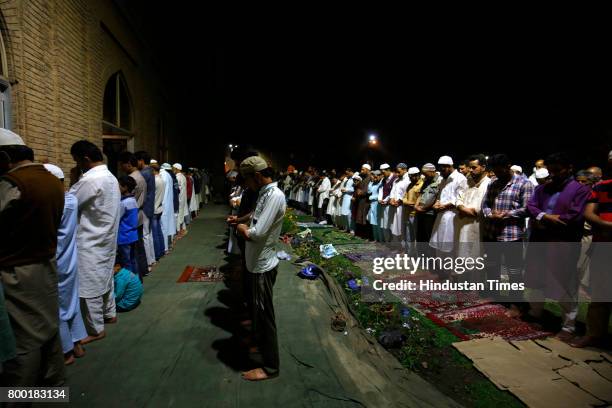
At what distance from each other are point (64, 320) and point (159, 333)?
37.7 inches

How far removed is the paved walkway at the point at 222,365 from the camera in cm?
265

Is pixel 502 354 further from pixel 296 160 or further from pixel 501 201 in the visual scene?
pixel 296 160

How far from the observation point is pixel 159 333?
12.1 feet

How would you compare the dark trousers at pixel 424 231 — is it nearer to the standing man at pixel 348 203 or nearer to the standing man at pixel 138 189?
the standing man at pixel 348 203

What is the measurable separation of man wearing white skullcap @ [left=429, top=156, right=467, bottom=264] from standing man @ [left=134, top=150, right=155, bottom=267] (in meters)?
4.88

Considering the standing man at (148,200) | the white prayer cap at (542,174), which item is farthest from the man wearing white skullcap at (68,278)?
A: the white prayer cap at (542,174)

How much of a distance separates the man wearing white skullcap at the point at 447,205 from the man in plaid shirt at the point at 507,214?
0.84 meters

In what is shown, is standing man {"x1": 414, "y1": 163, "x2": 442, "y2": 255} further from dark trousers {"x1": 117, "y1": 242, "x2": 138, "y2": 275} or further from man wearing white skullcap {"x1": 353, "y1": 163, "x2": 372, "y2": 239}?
dark trousers {"x1": 117, "y1": 242, "x2": 138, "y2": 275}


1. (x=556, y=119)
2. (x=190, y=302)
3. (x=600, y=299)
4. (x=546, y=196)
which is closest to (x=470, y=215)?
(x=546, y=196)

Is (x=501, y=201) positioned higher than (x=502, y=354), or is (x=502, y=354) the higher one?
(x=501, y=201)

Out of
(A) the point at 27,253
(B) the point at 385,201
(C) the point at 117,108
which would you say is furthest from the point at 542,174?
(C) the point at 117,108

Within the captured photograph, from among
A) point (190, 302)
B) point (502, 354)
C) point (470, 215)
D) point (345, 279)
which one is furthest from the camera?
point (345, 279)

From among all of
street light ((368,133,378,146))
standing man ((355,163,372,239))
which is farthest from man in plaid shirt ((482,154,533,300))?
street light ((368,133,378,146))

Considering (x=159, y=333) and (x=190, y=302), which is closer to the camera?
(x=159, y=333)
